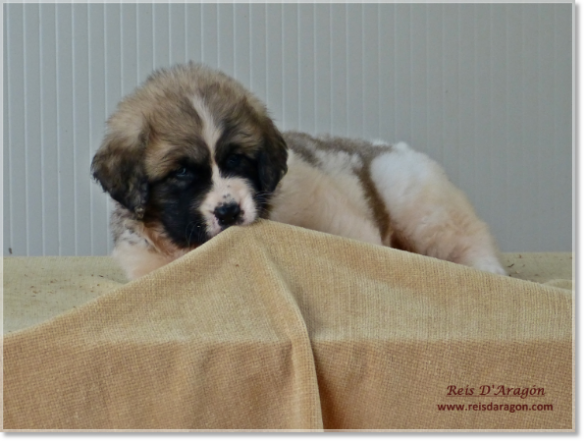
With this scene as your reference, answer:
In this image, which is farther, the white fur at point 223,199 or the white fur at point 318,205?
the white fur at point 318,205

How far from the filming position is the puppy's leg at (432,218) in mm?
3396

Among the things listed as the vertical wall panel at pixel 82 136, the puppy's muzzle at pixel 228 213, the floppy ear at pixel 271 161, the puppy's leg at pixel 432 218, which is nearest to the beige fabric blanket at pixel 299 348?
the puppy's muzzle at pixel 228 213

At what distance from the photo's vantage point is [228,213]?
238cm

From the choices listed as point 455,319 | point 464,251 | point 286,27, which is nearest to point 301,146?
point 464,251

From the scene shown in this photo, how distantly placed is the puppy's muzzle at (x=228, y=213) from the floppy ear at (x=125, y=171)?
0.98 feet

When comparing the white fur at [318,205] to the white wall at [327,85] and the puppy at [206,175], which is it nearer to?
the puppy at [206,175]

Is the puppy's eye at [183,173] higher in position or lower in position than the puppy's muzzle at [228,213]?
higher

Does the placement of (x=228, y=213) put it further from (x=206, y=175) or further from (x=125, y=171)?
(x=125, y=171)

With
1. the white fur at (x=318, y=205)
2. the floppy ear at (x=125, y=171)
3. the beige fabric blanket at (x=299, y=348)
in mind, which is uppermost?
the floppy ear at (x=125, y=171)

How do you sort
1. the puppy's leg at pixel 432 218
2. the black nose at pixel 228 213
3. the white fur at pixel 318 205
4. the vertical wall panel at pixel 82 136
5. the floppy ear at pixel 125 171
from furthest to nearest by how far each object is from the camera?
1. the vertical wall panel at pixel 82 136
2. the puppy's leg at pixel 432 218
3. the white fur at pixel 318 205
4. the floppy ear at pixel 125 171
5. the black nose at pixel 228 213

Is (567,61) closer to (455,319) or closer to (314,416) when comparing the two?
(455,319)

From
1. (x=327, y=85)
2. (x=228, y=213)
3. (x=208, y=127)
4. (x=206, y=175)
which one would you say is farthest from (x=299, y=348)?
(x=327, y=85)

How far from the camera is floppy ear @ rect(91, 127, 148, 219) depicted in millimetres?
2527

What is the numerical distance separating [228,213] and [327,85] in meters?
2.91
